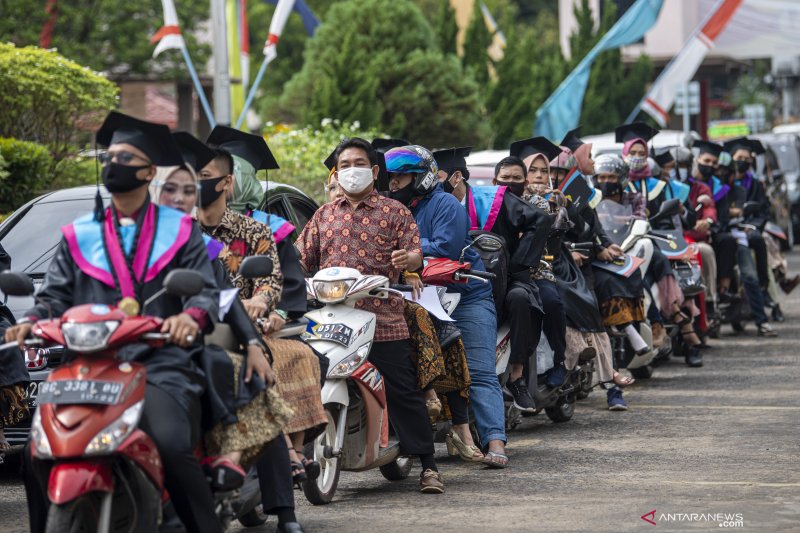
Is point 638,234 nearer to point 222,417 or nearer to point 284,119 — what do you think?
point 222,417

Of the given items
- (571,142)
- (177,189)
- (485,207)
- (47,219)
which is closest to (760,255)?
(571,142)

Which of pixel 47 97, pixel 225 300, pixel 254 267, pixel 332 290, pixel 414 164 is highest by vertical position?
pixel 47 97

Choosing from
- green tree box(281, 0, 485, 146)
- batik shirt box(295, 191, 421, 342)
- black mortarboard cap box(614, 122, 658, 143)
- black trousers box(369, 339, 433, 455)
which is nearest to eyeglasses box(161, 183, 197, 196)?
batik shirt box(295, 191, 421, 342)

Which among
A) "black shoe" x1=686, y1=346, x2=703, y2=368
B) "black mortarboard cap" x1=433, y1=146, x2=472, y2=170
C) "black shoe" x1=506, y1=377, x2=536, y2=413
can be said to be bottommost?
"black shoe" x1=686, y1=346, x2=703, y2=368

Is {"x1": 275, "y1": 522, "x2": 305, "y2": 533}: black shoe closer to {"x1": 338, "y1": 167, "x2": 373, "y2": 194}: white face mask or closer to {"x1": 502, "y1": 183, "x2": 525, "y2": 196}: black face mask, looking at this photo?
{"x1": 338, "y1": 167, "x2": 373, "y2": 194}: white face mask

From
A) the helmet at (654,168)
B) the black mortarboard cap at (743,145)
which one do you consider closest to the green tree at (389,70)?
the black mortarboard cap at (743,145)

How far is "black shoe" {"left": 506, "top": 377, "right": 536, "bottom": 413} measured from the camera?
10.6 m

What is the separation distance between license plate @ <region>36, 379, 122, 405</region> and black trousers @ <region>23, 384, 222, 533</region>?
0.83ft

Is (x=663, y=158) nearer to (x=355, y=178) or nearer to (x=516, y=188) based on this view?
(x=516, y=188)

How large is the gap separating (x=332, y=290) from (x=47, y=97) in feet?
30.1

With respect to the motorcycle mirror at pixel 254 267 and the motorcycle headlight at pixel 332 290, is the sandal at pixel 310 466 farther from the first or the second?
the motorcycle mirror at pixel 254 267

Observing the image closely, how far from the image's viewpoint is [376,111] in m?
27.7

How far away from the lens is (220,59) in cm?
2222

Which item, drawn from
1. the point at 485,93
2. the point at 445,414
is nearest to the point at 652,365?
the point at 445,414
